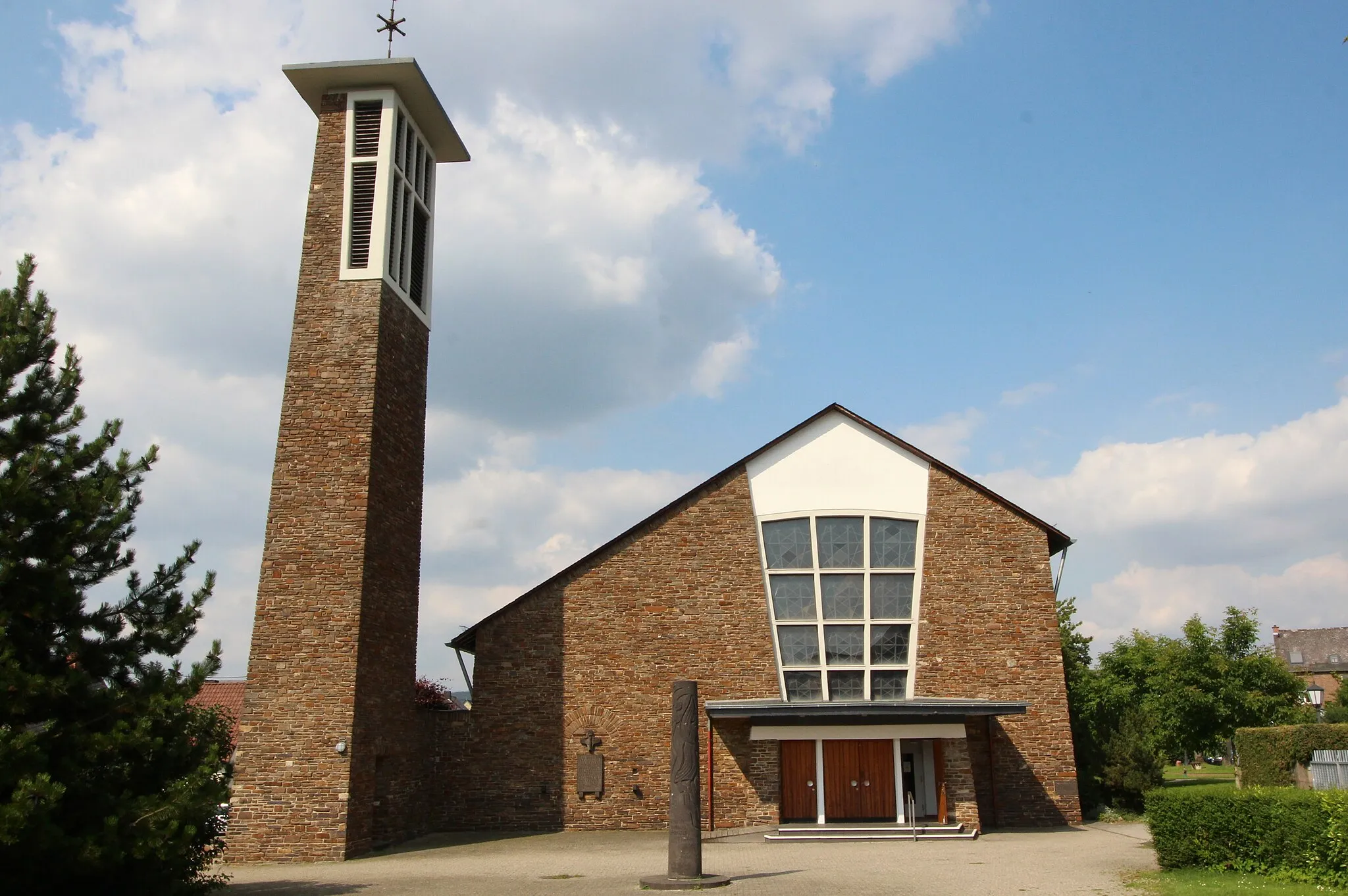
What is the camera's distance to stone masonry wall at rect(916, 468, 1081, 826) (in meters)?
20.3

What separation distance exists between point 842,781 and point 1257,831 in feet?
28.6

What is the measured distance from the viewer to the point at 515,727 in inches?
794

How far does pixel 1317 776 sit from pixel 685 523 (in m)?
13.8

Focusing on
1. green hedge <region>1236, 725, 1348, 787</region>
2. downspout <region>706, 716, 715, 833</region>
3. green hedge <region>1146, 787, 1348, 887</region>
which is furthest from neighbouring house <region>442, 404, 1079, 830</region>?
green hedge <region>1146, 787, 1348, 887</region>

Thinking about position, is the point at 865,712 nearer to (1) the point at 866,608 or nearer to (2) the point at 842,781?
(2) the point at 842,781

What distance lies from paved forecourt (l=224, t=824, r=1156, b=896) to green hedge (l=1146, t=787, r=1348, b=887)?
3.07 feet

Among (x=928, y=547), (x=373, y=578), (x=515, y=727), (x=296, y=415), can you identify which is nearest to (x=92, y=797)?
(x=373, y=578)

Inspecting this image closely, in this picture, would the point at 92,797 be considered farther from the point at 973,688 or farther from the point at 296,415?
the point at 973,688

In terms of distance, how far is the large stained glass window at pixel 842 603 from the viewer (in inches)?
814

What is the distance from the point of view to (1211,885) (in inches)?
462

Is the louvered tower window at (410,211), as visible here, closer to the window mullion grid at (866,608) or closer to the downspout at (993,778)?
the window mullion grid at (866,608)

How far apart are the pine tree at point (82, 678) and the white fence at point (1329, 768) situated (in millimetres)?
20289

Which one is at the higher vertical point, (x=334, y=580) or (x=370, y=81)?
(x=370, y=81)

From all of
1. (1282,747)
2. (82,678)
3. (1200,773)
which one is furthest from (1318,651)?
(82,678)
